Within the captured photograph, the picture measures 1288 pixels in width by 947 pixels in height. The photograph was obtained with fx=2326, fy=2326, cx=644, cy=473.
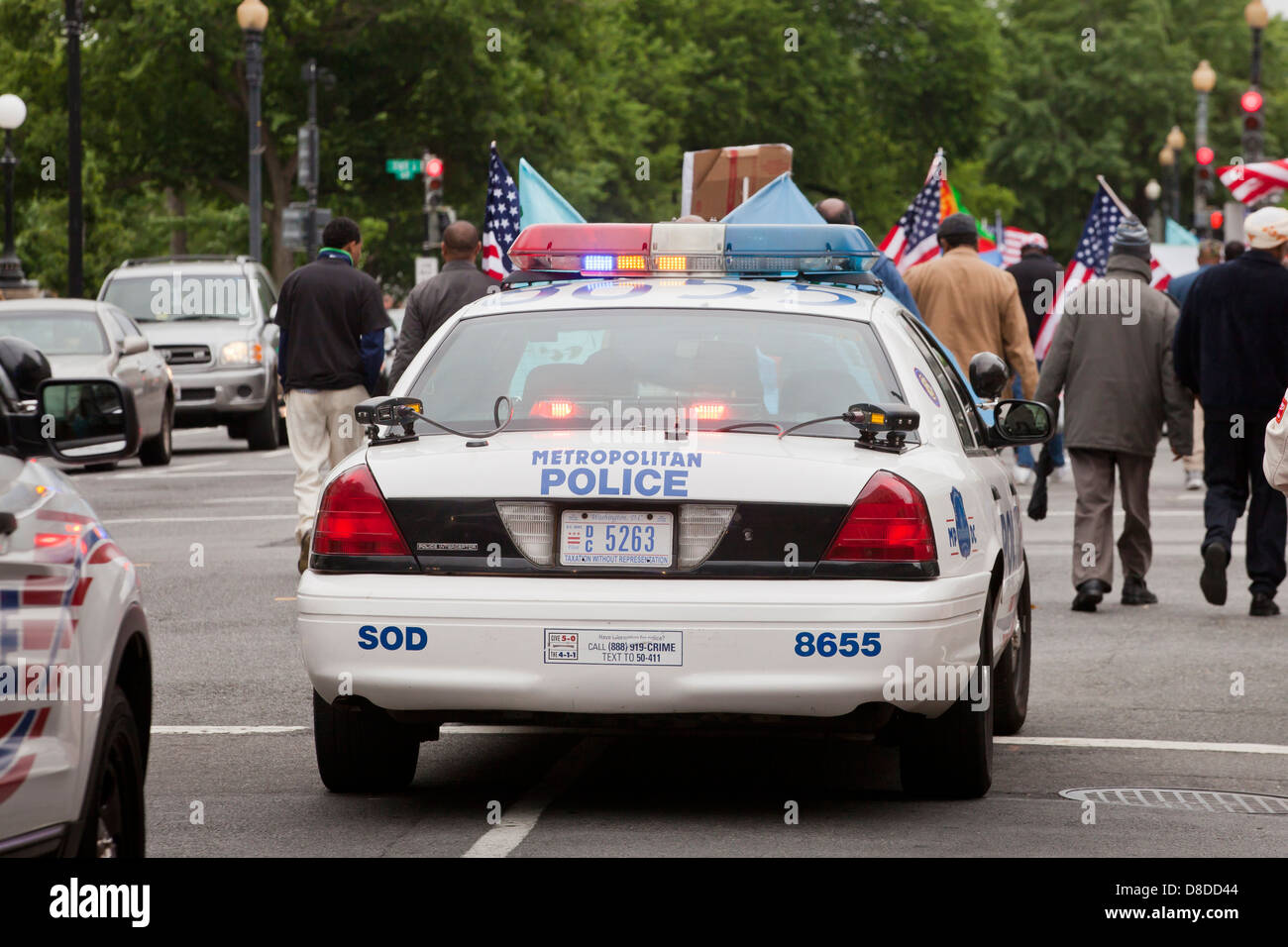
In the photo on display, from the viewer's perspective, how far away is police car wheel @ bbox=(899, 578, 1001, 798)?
21.3ft

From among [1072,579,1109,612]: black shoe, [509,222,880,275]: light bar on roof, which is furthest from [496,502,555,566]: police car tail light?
[1072,579,1109,612]: black shoe

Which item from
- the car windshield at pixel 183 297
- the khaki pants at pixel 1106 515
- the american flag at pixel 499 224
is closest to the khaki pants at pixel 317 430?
the american flag at pixel 499 224

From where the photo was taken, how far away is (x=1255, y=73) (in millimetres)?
36875

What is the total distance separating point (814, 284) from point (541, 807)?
2.05m

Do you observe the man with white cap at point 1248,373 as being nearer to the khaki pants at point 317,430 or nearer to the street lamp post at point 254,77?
the khaki pants at point 317,430

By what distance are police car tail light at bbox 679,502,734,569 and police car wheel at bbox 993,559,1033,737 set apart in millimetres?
1847

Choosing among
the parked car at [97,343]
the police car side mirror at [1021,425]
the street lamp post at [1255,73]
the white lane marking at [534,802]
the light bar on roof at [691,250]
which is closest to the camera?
the white lane marking at [534,802]

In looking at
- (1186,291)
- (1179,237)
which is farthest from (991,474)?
(1179,237)

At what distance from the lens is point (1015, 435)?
325 inches

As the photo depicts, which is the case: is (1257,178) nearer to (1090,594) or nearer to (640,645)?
(1090,594)

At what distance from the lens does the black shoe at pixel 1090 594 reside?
11.7 m

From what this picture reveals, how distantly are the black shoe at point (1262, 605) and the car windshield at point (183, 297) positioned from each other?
583 inches

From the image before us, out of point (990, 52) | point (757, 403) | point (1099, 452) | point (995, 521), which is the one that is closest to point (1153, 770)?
point (995, 521)
